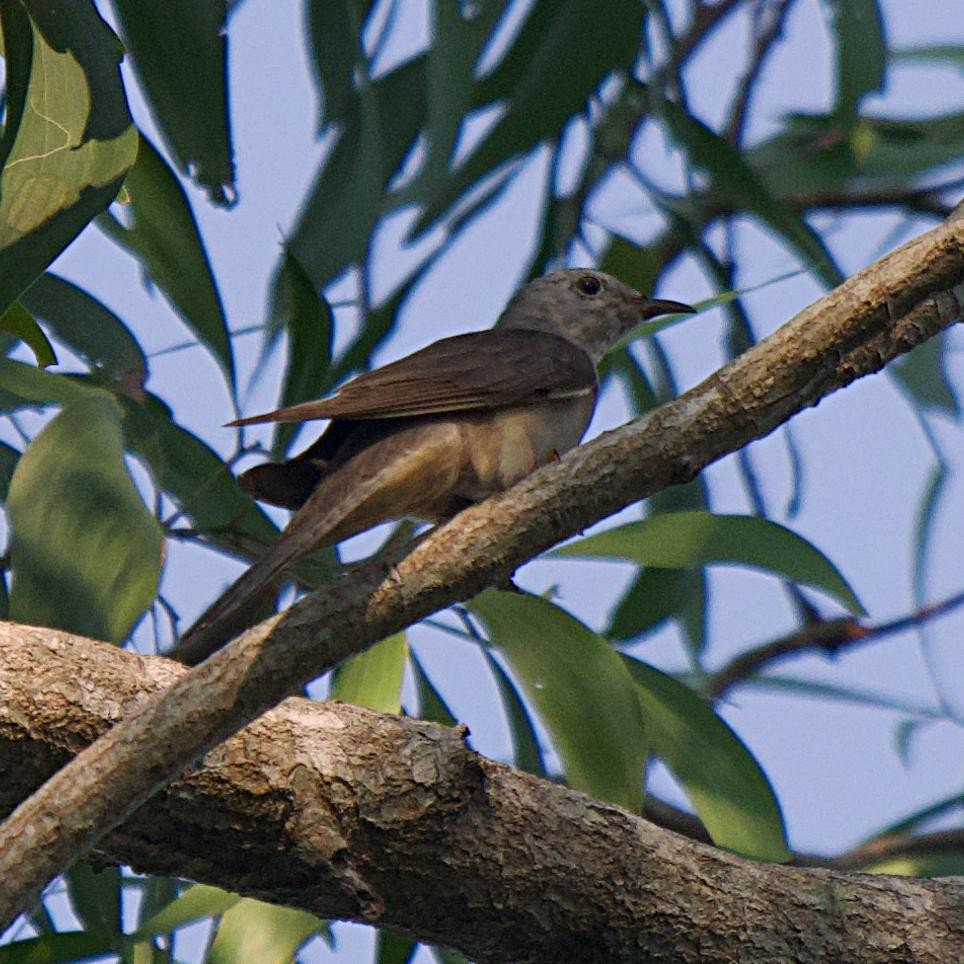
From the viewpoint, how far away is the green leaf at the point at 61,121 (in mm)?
2637

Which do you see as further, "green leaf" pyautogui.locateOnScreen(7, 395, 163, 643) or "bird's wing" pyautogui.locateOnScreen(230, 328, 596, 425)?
"bird's wing" pyautogui.locateOnScreen(230, 328, 596, 425)

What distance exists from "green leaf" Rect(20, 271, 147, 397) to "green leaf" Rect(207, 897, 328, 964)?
117cm

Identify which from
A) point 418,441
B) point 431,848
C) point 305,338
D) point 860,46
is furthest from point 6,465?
point 860,46

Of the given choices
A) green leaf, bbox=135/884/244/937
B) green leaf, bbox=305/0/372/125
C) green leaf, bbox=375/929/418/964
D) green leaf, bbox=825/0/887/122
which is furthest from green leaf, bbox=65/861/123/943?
green leaf, bbox=825/0/887/122

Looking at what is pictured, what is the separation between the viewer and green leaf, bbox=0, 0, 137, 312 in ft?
8.65

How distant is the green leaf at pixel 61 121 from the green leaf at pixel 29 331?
0.29 meters

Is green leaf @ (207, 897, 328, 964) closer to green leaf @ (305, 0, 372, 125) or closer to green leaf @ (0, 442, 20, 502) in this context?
green leaf @ (0, 442, 20, 502)

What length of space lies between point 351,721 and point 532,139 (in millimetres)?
1710

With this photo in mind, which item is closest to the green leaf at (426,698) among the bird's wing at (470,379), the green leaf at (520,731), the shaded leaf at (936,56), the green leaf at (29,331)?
the green leaf at (520,731)

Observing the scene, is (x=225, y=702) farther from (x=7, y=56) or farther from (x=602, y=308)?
(x=602, y=308)

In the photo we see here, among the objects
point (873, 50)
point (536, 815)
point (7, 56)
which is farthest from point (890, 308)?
point (873, 50)

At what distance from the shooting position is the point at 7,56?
2660mm

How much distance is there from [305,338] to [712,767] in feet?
4.16

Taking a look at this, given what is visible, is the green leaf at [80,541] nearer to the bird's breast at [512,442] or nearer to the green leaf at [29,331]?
the green leaf at [29,331]
